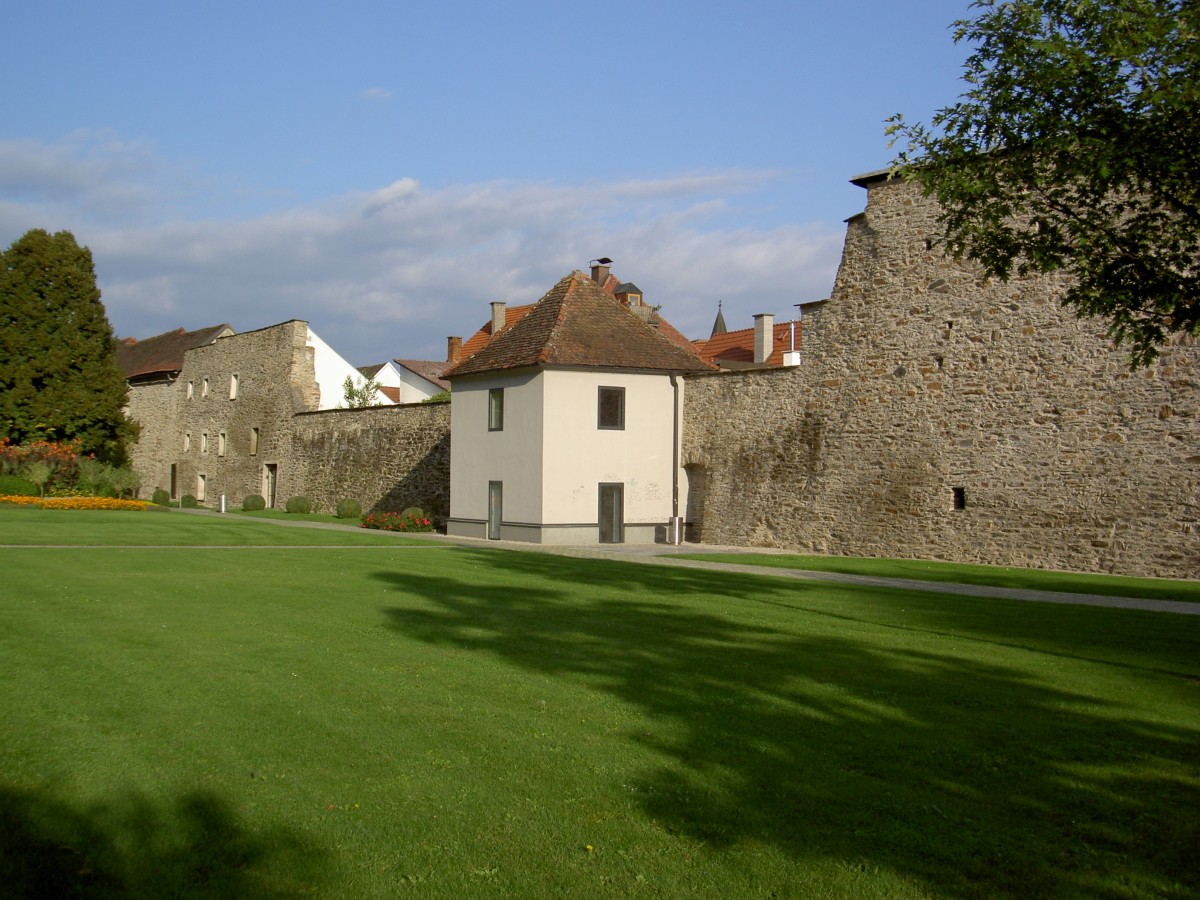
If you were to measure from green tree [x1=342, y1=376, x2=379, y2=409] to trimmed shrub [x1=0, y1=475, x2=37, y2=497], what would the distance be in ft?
56.8

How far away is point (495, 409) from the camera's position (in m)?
29.2

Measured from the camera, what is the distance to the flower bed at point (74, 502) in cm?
2881

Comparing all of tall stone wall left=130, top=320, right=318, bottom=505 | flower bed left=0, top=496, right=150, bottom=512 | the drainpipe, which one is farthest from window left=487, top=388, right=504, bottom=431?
tall stone wall left=130, top=320, right=318, bottom=505

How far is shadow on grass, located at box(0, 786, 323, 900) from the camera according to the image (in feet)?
14.2

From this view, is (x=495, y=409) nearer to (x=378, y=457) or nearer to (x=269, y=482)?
(x=378, y=457)

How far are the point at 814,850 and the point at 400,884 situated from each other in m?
1.90

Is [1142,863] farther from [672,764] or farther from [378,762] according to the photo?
[378,762]

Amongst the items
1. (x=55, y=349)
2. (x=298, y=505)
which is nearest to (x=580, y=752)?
(x=298, y=505)

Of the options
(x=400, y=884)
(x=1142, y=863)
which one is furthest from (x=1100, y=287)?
(x=400, y=884)

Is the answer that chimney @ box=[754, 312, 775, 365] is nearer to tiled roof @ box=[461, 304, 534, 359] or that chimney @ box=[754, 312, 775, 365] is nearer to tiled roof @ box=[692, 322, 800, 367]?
tiled roof @ box=[692, 322, 800, 367]

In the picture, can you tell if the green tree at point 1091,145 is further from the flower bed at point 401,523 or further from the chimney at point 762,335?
the chimney at point 762,335

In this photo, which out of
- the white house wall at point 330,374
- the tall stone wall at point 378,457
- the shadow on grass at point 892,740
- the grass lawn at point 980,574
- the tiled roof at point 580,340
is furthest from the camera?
the white house wall at point 330,374

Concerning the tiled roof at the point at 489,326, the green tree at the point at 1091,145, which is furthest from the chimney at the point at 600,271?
the green tree at the point at 1091,145

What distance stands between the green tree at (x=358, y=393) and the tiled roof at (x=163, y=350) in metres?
7.17
